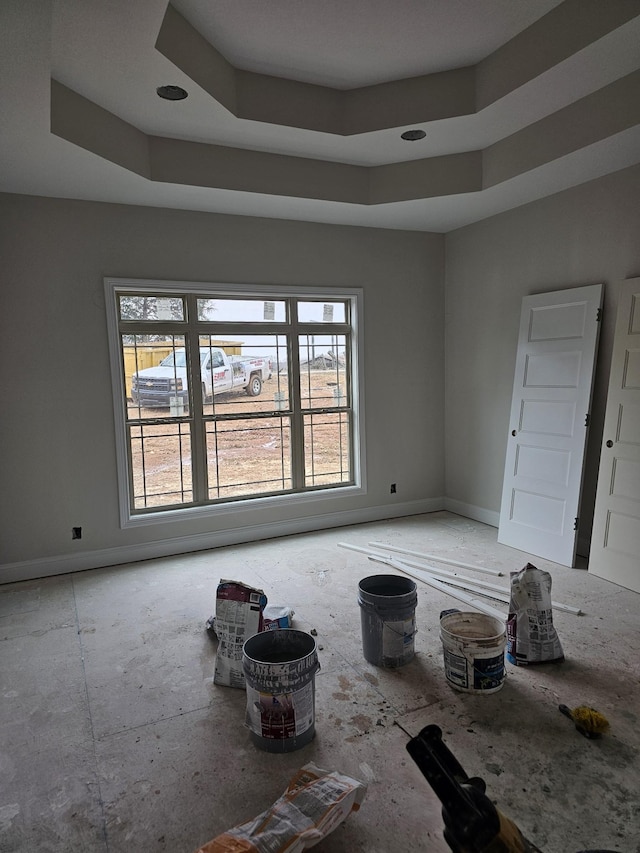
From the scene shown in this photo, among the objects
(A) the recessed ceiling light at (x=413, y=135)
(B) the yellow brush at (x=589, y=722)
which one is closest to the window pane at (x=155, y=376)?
(A) the recessed ceiling light at (x=413, y=135)

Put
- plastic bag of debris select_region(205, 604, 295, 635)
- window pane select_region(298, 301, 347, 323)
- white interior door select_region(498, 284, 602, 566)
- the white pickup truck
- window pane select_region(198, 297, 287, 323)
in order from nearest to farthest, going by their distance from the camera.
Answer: plastic bag of debris select_region(205, 604, 295, 635) → white interior door select_region(498, 284, 602, 566) → the white pickup truck → window pane select_region(198, 297, 287, 323) → window pane select_region(298, 301, 347, 323)

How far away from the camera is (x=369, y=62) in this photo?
10.7 ft

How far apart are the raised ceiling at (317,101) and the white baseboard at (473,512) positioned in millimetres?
2783

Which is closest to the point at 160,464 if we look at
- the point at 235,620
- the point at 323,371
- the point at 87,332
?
the point at 87,332

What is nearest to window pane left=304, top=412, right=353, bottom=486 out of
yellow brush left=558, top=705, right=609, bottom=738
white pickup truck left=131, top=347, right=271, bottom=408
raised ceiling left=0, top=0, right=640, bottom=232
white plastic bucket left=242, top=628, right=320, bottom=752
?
white pickup truck left=131, top=347, right=271, bottom=408

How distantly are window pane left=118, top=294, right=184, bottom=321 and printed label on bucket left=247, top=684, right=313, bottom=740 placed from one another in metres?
3.23

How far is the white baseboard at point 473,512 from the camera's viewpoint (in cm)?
518

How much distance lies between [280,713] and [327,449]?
3338 mm

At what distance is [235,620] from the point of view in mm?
2652

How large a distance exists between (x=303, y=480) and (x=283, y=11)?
3618 mm

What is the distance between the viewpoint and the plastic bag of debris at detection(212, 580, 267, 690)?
2.65 m

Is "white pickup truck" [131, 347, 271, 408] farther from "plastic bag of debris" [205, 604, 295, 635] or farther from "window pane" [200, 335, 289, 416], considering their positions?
"plastic bag of debris" [205, 604, 295, 635]

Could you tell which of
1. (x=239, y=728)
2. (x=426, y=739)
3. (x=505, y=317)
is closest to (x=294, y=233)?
(x=505, y=317)

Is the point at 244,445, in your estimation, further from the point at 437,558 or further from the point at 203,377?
the point at 437,558
